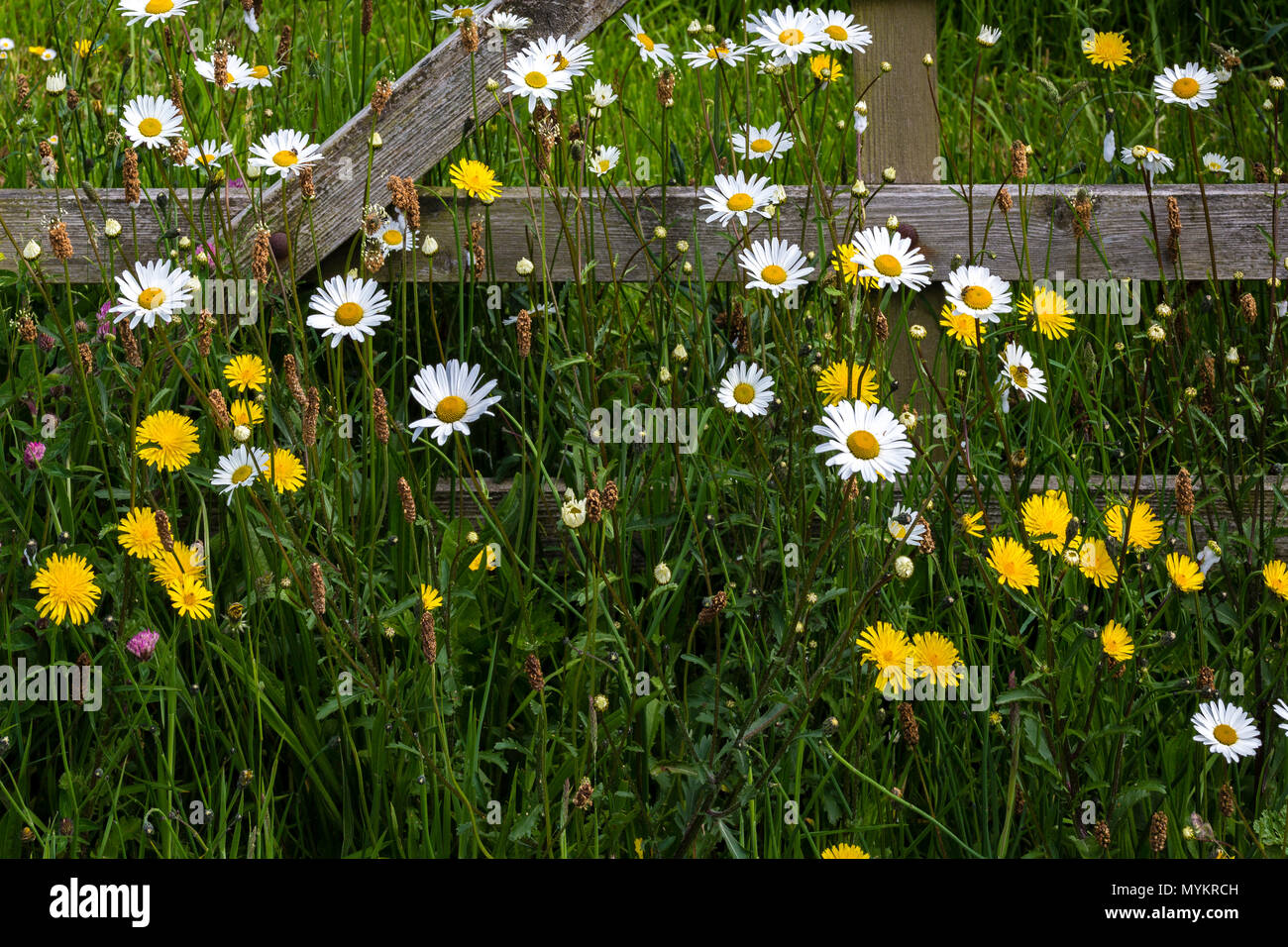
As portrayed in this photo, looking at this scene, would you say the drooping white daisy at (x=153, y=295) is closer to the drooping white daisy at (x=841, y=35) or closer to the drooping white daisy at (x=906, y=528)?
the drooping white daisy at (x=906, y=528)

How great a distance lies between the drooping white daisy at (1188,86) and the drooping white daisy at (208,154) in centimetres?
176

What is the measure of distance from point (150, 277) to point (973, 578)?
1.44 meters

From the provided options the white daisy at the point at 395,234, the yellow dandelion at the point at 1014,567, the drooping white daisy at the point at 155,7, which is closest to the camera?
the yellow dandelion at the point at 1014,567

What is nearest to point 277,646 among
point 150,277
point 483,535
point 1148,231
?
point 483,535

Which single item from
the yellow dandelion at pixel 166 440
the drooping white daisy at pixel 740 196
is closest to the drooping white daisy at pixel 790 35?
the drooping white daisy at pixel 740 196

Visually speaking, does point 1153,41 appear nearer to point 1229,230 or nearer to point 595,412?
point 1229,230

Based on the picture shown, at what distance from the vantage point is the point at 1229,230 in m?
2.57

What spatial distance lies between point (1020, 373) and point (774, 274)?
412mm

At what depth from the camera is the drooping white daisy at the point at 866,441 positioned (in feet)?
4.75

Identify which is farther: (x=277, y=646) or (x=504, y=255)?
(x=504, y=255)

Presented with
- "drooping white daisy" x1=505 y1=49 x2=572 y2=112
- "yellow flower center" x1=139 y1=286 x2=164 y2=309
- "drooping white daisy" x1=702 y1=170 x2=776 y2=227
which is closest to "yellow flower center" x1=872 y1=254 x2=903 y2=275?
"drooping white daisy" x1=702 y1=170 x2=776 y2=227

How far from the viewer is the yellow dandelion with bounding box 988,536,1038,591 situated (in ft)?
5.53

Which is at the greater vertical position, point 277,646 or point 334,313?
point 334,313

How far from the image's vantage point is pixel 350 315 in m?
1.74
